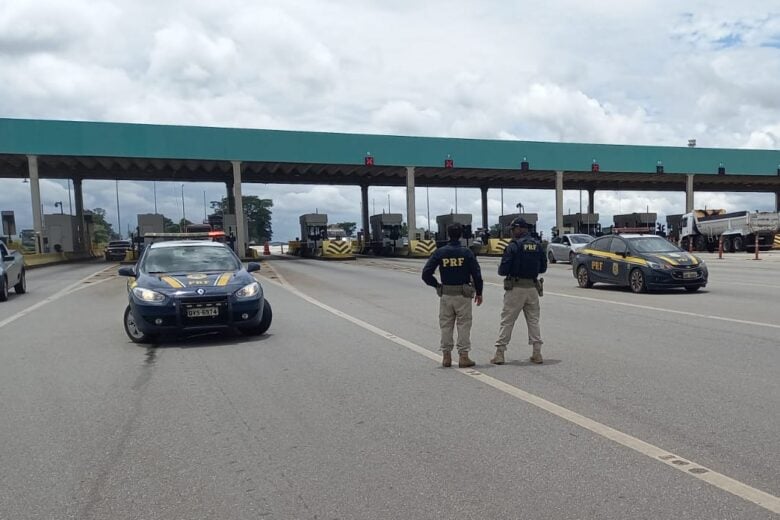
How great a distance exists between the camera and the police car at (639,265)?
14.8 m

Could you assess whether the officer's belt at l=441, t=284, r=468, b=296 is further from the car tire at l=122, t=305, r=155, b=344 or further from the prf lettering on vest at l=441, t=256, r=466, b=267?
the car tire at l=122, t=305, r=155, b=344

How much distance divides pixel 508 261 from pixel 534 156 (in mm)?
37938

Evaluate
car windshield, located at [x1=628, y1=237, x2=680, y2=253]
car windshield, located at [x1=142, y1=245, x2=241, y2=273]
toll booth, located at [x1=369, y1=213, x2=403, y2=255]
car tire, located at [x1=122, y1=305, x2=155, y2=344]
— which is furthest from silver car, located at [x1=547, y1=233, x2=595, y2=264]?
car tire, located at [x1=122, y1=305, x2=155, y2=344]

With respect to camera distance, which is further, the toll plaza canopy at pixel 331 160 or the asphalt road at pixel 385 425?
the toll plaza canopy at pixel 331 160

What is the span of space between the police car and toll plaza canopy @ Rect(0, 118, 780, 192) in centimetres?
2457

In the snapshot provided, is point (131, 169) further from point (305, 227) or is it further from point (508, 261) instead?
point (508, 261)

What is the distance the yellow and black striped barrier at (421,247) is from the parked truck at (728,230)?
16148mm

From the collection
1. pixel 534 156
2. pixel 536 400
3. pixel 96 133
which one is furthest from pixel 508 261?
pixel 534 156

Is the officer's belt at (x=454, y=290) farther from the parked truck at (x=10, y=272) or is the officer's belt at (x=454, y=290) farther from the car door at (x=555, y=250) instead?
the car door at (x=555, y=250)

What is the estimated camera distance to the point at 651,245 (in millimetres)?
15805

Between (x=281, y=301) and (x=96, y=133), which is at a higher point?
(x=96, y=133)

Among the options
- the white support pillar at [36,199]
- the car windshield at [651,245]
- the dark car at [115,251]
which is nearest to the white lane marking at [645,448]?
the car windshield at [651,245]

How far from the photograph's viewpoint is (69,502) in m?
3.73

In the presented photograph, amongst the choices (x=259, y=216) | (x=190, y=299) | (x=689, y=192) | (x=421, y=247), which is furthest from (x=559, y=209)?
(x=259, y=216)
